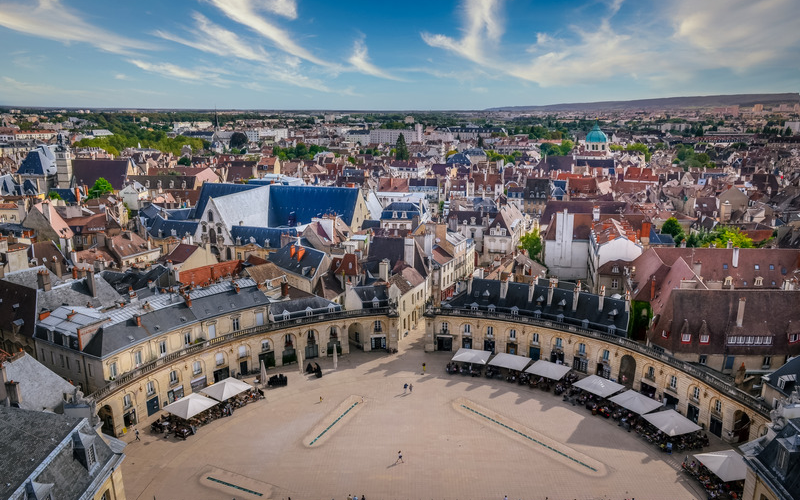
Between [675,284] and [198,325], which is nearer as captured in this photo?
[198,325]

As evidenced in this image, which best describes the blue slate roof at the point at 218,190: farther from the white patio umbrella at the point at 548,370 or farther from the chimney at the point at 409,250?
the white patio umbrella at the point at 548,370

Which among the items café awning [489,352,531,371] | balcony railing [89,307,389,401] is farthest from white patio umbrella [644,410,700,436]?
balcony railing [89,307,389,401]

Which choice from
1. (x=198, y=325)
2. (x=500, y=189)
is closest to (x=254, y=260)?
Answer: (x=198, y=325)

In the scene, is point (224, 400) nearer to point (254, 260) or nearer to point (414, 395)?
point (414, 395)

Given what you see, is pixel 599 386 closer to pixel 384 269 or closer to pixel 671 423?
pixel 671 423

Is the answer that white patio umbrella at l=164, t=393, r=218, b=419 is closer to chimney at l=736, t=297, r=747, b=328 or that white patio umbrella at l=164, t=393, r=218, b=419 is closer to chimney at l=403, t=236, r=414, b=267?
chimney at l=403, t=236, r=414, b=267

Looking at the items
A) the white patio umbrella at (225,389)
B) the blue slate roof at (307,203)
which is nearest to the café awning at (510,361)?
the white patio umbrella at (225,389)

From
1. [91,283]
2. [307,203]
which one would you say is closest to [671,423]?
[91,283]
